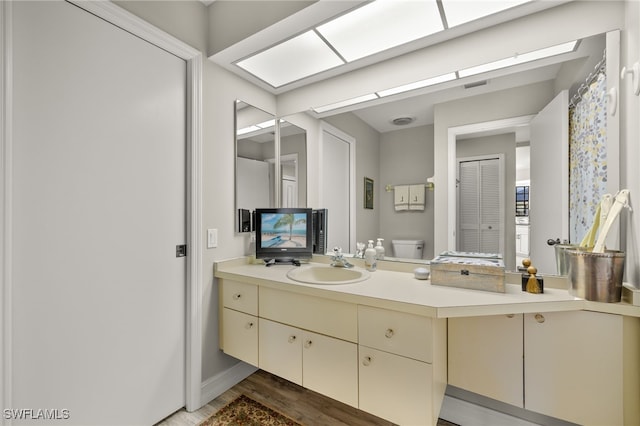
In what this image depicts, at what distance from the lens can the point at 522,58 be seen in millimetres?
1461

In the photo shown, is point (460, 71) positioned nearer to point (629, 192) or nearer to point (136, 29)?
point (629, 192)

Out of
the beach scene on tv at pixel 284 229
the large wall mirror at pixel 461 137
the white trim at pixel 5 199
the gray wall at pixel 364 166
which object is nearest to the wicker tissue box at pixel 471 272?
the large wall mirror at pixel 461 137

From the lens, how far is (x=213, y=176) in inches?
74.3

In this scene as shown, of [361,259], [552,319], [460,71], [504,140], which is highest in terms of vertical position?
[460,71]

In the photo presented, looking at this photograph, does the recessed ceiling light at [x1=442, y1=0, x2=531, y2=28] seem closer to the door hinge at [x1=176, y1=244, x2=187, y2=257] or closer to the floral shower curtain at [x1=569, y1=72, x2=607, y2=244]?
the floral shower curtain at [x1=569, y1=72, x2=607, y2=244]

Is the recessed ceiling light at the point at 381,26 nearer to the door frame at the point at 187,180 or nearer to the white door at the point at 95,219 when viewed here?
the door frame at the point at 187,180

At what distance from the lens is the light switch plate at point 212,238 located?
184 centimetres

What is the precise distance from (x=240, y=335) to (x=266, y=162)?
1.25m

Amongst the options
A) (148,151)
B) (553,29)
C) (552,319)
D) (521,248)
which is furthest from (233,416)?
(553,29)

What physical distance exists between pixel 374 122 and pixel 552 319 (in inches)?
55.9

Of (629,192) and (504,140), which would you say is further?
(504,140)

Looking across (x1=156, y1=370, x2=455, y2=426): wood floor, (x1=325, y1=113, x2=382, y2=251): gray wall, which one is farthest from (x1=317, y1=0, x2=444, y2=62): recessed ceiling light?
(x1=156, y1=370, x2=455, y2=426): wood floor

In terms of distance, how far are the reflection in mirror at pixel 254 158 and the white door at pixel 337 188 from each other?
17.3 inches

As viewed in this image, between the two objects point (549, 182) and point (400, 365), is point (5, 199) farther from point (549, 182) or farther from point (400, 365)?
point (549, 182)
